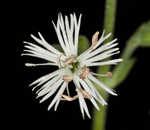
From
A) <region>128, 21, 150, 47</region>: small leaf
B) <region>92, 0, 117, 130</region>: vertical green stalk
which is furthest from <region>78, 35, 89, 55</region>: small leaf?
<region>128, 21, 150, 47</region>: small leaf

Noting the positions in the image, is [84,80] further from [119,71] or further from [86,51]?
[119,71]

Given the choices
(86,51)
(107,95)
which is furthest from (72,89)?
(86,51)

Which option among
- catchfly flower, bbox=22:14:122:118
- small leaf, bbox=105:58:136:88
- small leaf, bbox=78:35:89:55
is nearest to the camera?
catchfly flower, bbox=22:14:122:118

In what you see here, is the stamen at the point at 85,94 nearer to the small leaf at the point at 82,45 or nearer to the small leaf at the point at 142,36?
the small leaf at the point at 82,45

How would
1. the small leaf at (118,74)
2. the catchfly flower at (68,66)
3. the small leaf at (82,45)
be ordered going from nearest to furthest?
the catchfly flower at (68,66)
the small leaf at (82,45)
the small leaf at (118,74)

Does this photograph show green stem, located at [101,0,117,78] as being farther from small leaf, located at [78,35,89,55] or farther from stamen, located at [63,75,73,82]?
stamen, located at [63,75,73,82]

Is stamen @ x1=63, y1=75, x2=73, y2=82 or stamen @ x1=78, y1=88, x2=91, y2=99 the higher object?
stamen @ x1=63, y1=75, x2=73, y2=82

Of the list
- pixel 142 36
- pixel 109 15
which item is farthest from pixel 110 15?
pixel 142 36

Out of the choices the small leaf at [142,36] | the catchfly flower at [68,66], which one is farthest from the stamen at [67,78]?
the small leaf at [142,36]
